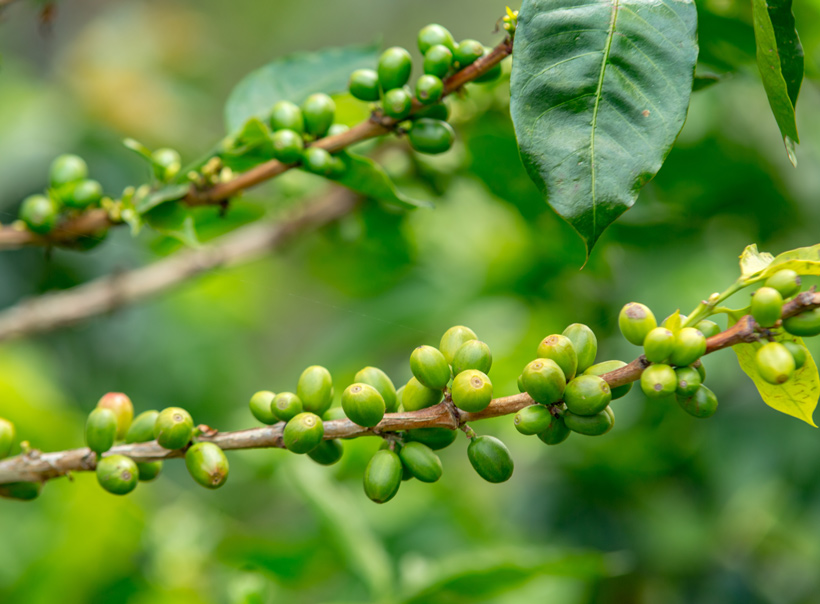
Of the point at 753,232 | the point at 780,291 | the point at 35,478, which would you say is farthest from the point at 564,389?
the point at 753,232

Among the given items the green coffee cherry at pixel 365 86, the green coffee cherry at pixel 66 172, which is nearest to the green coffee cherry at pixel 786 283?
the green coffee cherry at pixel 365 86

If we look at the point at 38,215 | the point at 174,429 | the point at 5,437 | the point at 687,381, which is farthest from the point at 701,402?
the point at 38,215

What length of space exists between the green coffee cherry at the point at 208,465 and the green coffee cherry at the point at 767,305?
0.43 meters

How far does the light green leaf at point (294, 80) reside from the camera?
3.05 ft

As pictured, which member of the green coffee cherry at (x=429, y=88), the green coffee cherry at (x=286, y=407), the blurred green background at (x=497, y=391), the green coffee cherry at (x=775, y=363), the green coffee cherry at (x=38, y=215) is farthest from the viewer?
the blurred green background at (x=497, y=391)

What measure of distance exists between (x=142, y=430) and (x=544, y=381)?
1.25 ft

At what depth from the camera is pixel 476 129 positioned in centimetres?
107

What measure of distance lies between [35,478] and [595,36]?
62 cm

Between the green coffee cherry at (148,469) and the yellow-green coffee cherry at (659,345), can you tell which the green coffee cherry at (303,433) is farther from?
the yellow-green coffee cherry at (659,345)

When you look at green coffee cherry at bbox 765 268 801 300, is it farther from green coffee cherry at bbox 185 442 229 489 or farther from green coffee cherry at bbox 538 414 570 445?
green coffee cherry at bbox 185 442 229 489

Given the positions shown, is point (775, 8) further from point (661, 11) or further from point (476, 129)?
point (476, 129)

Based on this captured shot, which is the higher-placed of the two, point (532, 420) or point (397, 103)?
point (397, 103)

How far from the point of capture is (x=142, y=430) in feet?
2.20

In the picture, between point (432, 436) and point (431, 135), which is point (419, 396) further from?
point (431, 135)
